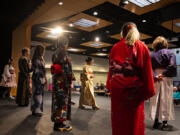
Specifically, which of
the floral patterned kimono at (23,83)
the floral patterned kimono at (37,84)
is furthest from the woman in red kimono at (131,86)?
the floral patterned kimono at (23,83)

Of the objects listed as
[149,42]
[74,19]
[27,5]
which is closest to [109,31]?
[74,19]

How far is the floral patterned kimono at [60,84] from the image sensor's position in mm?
2465

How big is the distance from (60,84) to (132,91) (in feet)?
4.08

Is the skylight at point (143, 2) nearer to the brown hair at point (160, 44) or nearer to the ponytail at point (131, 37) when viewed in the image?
the brown hair at point (160, 44)

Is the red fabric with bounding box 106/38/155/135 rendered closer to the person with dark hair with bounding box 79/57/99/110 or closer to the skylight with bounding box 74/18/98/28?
the person with dark hair with bounding box 79/57/99/110

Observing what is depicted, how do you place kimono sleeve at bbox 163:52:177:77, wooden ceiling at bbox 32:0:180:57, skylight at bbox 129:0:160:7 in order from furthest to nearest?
wooden ceiling at bbox 32:0:180:57 < skylight at bbox 129:0:160:7 < kimono sleeve at bbox 163:52:177:77

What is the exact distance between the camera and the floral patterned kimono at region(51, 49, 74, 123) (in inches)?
Result: 97.0

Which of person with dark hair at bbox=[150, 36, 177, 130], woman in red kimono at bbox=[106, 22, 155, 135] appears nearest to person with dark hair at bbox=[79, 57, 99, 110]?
person with dark hair at bbox=[150, 36, 177, 130]

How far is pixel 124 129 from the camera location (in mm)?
1536

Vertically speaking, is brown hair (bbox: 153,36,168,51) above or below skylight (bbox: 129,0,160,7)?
below

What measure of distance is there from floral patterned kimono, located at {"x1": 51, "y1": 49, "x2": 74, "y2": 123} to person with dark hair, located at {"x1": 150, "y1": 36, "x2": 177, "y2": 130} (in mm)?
1348

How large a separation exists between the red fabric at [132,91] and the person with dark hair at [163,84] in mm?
1252

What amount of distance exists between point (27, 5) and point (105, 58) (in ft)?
41.0

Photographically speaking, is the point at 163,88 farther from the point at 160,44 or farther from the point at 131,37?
the point at 131,37
